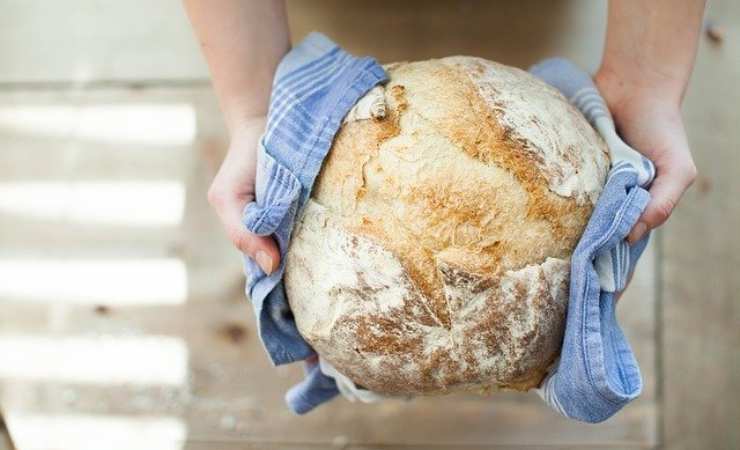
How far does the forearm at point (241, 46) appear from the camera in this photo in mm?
1127

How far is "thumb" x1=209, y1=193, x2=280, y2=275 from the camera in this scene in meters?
1.02

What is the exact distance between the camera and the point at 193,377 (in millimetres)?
1521

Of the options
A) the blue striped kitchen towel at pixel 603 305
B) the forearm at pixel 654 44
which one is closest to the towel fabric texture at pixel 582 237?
the blue striped kitchen towel at pixel 603 305

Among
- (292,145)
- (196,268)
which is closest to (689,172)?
(292,145)

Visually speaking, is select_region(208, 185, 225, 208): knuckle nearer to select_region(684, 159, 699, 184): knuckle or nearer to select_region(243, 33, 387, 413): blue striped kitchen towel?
select_region(243, 33, 387, 413): blue striped kitchen towel

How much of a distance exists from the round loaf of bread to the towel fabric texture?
23 mm

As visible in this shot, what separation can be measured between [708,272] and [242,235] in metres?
0.91

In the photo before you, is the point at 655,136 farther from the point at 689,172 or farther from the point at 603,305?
the point at 603,305

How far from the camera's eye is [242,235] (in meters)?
1.05

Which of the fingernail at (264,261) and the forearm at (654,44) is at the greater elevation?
the forearm at (654,44)

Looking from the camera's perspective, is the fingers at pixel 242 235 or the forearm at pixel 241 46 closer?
the fingers at pixel 242 235

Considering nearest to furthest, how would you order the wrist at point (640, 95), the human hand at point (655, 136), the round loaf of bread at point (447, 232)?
the round loaf of bread at point (447, 232) < the human hand at point (655, 136) < the wrist at point (640, 95)

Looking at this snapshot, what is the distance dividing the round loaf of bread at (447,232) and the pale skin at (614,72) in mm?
164

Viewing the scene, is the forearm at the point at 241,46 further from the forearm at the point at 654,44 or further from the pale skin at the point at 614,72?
the forearm at the point at 654,44
